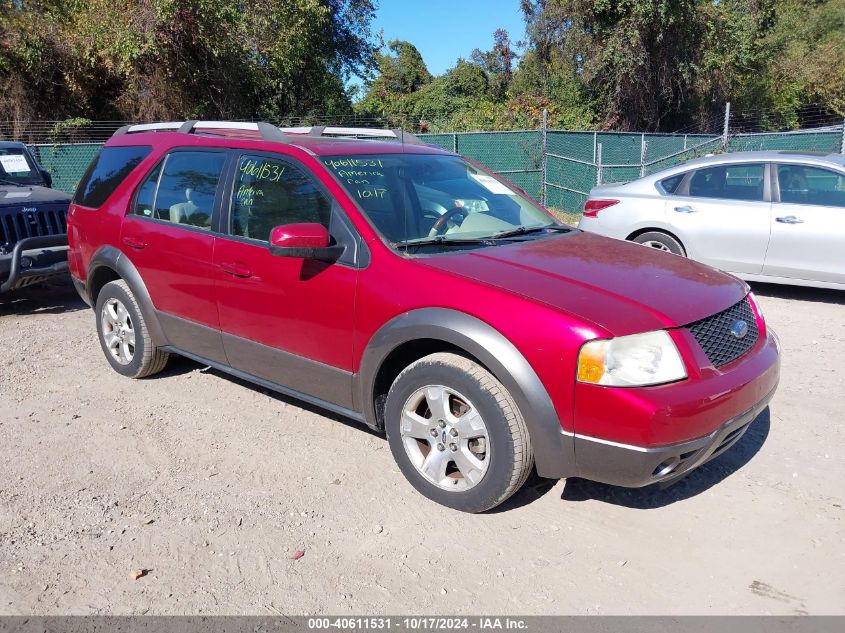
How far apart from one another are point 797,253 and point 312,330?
17.4ft

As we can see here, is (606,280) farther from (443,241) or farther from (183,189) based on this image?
(183,189)

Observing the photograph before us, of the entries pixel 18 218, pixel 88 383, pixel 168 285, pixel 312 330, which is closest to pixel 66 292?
pixel 18 218

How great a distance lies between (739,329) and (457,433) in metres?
1.45

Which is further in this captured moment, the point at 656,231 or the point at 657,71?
the point at 657,71

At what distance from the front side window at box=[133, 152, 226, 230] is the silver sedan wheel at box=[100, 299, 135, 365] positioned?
0.78m

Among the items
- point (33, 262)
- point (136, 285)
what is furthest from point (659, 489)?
point (33, 262)

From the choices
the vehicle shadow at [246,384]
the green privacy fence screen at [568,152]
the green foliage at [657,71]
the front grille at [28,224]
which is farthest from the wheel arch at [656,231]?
the green foliage at [657,71]

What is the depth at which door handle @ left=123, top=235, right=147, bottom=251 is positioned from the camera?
488 cm

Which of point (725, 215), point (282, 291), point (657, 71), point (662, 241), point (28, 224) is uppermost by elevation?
point (657, 71)

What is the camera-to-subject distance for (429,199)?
4160 millimetres

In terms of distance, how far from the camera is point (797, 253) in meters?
6.98

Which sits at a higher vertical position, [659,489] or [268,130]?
[268,130]

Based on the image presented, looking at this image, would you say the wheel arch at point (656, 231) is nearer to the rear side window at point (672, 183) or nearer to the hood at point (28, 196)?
the rear side window at point (672, 183)

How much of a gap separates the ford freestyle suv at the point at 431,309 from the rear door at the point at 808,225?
3.62 metres
